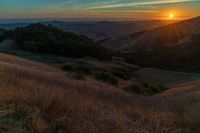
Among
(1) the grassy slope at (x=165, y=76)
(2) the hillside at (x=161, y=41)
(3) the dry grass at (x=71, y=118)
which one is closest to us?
(3) the dry grass at (x=71, y=118)

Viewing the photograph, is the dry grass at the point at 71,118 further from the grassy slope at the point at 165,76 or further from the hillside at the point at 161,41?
the hillside at the point at 161,41

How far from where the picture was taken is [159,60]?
77.6 m

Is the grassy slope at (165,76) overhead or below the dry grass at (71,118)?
below

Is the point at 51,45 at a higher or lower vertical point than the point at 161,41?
higher

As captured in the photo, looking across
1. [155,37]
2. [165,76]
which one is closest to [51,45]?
[165,76]

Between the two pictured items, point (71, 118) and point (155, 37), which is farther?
point (155, 37)

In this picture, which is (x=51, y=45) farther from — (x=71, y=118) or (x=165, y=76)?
(x=71, y=118)

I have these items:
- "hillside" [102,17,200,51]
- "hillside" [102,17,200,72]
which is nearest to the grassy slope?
"hillside" [102,17,200,72]

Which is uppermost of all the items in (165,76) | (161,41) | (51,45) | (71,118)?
(71,118)

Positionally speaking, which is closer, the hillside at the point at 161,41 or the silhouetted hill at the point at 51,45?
the silhouetted hill at the point at 51,45

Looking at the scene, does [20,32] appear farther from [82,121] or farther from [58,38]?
[82,121]

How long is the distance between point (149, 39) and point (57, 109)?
133 metres

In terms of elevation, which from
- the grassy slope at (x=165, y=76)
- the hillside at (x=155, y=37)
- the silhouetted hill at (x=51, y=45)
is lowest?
the hillside at (x=155, y=37)

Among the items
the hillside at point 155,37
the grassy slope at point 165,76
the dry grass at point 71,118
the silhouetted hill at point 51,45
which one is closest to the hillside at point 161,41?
the hillside at point 155,37
